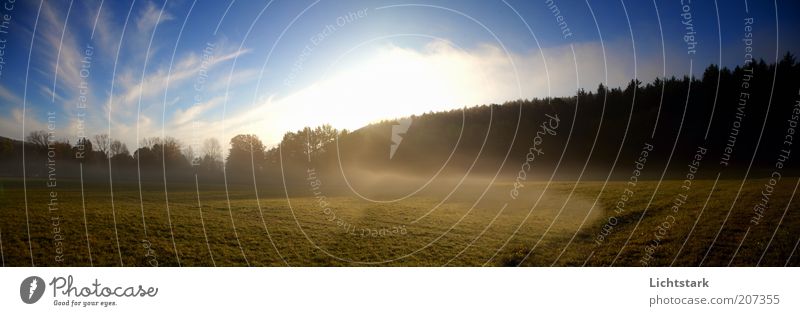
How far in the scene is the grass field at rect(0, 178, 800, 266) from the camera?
1325cm

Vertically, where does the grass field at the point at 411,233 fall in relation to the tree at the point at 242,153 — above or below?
below

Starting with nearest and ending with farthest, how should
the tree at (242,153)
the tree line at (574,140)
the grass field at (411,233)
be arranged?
the grass field at (411,233) → the tree at (242,153) → the tree line at (574,140)

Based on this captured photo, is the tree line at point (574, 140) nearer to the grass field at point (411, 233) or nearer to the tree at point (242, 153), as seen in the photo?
the tree at point (242, 153)

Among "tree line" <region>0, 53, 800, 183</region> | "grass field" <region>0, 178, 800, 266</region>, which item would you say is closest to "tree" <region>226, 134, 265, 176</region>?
"tree line" <region>0, 53, 800, 183</region>

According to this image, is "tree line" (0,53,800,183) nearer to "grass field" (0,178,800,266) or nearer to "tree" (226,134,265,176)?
"tree" (226,134,265,176)

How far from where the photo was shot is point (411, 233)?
56.1ft

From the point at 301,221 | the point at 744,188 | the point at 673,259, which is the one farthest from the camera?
the point at 744,188

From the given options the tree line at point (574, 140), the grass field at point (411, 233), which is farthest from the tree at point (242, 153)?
the grass field at point (411, 233)

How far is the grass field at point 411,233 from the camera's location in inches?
522

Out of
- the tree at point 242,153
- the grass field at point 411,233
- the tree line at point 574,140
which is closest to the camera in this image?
the grass field at point 411,233
